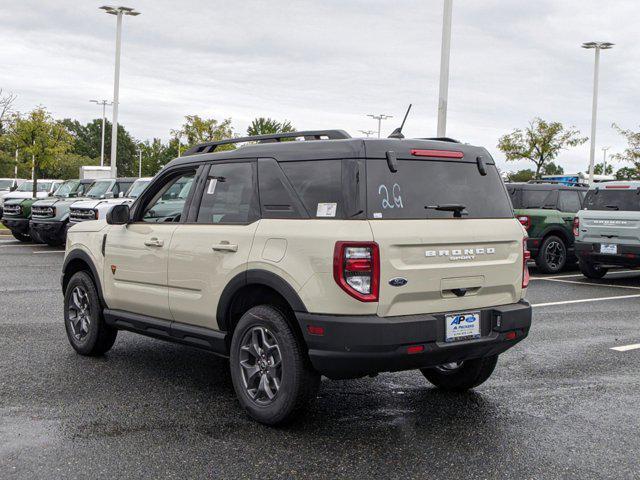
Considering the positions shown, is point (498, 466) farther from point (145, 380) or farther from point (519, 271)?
point (145, 380)

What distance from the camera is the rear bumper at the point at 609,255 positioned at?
1305 cm

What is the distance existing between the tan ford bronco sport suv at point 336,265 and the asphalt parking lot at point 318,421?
0.36 m

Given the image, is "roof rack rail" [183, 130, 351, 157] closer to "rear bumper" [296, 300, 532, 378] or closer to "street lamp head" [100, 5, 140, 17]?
"rear bumper" [296, 300, 532, 378]

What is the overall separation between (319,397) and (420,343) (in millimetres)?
1365

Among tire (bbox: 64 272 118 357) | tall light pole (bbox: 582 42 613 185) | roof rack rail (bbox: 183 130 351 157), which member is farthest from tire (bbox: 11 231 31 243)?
tall light pole (bbox: 582 42 613 185)

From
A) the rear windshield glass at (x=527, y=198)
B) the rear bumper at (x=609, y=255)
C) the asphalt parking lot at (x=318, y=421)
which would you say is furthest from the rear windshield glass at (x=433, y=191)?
the rear windshield glass at (x=527, y=198)

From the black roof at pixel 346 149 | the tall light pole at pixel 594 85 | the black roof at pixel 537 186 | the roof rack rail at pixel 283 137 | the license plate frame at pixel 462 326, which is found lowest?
the license plate frame at pixel 462 326

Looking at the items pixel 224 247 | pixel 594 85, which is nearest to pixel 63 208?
pixel 224 247

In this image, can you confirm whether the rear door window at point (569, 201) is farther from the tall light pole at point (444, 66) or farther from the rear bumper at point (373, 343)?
the rear bumper at point (373, 343)

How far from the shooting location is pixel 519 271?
208 inches

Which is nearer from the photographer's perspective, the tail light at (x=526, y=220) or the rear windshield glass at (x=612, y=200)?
the rear windshield glass at (x=612, y=200)

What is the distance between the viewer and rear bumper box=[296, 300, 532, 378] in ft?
14.6

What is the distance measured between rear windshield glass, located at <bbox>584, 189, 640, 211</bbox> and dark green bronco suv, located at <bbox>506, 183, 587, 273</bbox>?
150cm

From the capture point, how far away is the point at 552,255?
51.3ft
